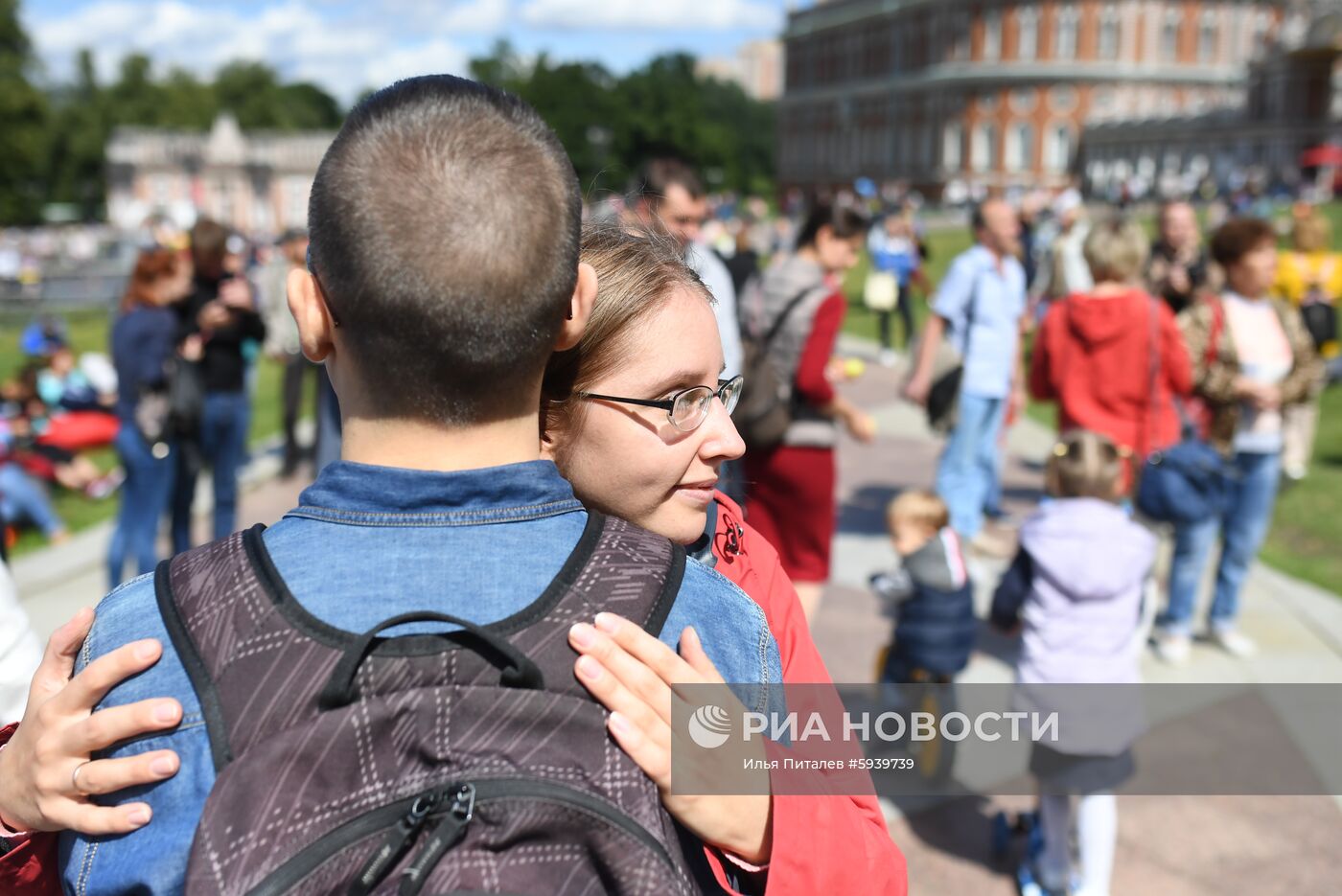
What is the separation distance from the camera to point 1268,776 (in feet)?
14.6

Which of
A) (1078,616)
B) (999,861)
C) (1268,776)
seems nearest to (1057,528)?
(1078,616)

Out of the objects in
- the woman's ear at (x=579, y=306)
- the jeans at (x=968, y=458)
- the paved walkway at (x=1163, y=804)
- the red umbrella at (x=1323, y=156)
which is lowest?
the paved walkway at (x=1163, y=804)

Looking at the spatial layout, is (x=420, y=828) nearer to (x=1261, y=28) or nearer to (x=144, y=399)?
(x=144, y=399)

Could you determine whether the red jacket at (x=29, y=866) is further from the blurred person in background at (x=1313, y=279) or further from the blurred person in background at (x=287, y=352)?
the blurred person in background at (x=287, y=352)

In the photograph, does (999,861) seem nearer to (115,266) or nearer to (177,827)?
(177,827)

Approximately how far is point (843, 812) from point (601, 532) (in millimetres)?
477

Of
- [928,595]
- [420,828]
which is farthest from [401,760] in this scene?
[928,595]

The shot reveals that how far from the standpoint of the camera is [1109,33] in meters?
72.3

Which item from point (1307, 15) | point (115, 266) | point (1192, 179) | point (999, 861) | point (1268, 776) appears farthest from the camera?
point (1307, 15)

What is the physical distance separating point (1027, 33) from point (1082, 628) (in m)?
78.4

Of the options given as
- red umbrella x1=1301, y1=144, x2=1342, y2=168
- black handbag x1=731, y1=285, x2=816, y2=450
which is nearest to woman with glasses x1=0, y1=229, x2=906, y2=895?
black handbag x1=731, y1=285, x2=816, y2=450

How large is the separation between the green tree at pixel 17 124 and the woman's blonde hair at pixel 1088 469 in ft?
214

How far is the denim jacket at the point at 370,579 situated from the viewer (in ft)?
3.72

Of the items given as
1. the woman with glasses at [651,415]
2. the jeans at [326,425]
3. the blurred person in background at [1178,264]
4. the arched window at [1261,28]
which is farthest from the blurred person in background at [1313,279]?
the arched window at [1261,28]
